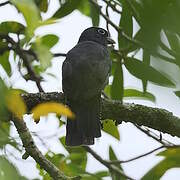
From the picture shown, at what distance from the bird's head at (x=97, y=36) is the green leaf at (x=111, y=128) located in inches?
58.9

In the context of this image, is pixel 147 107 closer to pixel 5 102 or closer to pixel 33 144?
pixel 33 144

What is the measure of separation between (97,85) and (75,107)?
28 cm

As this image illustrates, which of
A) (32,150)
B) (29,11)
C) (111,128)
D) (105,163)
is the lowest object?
(105,163)

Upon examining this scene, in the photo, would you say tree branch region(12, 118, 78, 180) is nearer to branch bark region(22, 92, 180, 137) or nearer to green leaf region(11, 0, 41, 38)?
branch bark region(22, 92, 180, 137)

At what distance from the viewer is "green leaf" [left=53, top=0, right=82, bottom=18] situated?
2.60m

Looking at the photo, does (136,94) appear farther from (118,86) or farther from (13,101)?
(13,101)

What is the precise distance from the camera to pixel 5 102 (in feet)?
3.08

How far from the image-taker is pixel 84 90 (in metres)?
3.32

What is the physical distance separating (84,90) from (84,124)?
32 centimetres

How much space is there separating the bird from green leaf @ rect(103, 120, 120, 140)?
0.08m

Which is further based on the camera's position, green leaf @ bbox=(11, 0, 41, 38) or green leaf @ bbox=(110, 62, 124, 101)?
green leaf @ bbox=(110, 62, 124, 101)

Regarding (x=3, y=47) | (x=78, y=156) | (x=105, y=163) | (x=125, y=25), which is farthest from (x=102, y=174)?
(x=3, y=47)

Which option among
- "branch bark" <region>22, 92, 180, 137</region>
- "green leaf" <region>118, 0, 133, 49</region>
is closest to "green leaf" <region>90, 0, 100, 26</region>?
"green leaf" <region>118, 0, 133, 49</region>

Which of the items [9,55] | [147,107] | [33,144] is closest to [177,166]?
[147,107]
